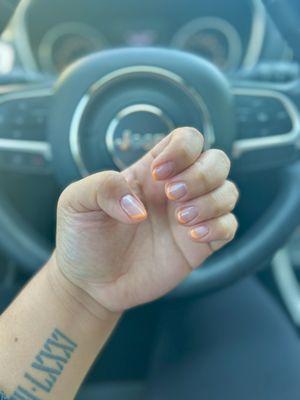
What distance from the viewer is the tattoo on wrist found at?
776 mm

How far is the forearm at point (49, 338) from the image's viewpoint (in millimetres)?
782

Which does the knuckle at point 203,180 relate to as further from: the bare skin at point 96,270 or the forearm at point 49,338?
the forearm at point 49,338

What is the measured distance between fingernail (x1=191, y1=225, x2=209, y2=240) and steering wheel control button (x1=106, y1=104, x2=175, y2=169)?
24 cm

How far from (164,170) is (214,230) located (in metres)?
0.09

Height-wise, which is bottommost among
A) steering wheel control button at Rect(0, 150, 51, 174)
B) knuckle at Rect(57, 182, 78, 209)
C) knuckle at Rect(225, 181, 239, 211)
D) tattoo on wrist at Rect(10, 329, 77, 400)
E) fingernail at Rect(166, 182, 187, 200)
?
Result: tattoo on wrist at Rect(10, 329, 77, 400)

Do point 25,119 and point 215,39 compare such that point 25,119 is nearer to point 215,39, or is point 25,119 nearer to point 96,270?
point 96,270

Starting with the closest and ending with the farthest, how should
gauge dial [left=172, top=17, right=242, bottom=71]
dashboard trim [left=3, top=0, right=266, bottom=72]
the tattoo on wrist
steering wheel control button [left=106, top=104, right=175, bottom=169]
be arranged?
the tattoo on wrist, steering wheel control button [left=106, top=104, right=175, bottom=169], dashboard trim [left=3, top=0, right=266, bottom=72], gauge dial [left=172, top=17, right=242, bottom=71]

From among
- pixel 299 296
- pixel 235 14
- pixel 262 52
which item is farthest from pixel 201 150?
pixel 235 14

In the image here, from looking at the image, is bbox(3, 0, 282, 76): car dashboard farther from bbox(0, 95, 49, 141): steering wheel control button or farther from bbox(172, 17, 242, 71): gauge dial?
bbox(0, 95, 49, 141): steering wheel control button

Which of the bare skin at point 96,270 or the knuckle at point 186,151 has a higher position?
the knuckle at point 186,151

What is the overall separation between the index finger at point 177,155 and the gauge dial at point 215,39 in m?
1.28

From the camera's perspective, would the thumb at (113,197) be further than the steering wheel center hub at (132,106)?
No

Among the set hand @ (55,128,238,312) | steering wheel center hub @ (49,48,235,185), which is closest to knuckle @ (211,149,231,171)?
hand @ (55,128,238,312)

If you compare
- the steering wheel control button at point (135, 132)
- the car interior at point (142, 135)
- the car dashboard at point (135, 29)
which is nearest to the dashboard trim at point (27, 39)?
the car dashboard at point (135, 29)
